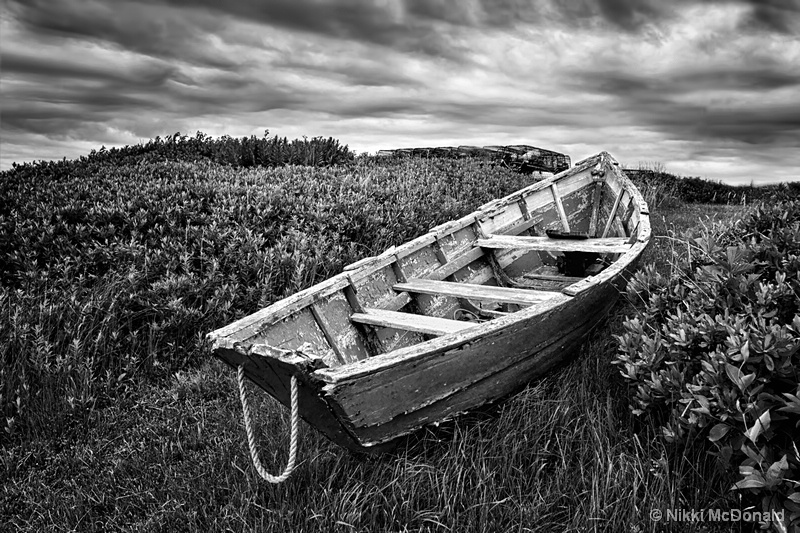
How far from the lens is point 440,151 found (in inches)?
640

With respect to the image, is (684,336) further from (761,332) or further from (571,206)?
(571,206)

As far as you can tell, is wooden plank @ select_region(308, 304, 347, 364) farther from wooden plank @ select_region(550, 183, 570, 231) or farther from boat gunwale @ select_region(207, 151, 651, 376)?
wooden plank @ select_region(550, 183, 570, 231)

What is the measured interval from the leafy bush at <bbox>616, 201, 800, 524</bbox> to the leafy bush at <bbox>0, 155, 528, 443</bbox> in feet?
11.6

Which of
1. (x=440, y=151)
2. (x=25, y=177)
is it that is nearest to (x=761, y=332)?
(x=25, y=177)

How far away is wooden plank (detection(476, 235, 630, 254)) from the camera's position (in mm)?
5629

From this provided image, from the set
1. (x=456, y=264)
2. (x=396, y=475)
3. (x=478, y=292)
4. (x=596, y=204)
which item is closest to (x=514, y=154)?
(x=596, y=204)

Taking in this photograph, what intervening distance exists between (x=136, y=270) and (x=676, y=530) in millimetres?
5105

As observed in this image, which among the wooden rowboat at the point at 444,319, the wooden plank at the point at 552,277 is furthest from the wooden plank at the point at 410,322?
the wooden plank at the point at 552,277

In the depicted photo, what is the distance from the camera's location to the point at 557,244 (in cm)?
581

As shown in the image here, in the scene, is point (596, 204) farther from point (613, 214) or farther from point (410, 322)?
point (410, 322)

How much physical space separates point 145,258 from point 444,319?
350cm

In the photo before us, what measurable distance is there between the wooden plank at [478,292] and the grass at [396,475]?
598 millimetres

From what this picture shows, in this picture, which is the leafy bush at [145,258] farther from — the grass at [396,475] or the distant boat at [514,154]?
the distant boat at [514,154]

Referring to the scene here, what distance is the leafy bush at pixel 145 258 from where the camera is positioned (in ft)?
15.5
